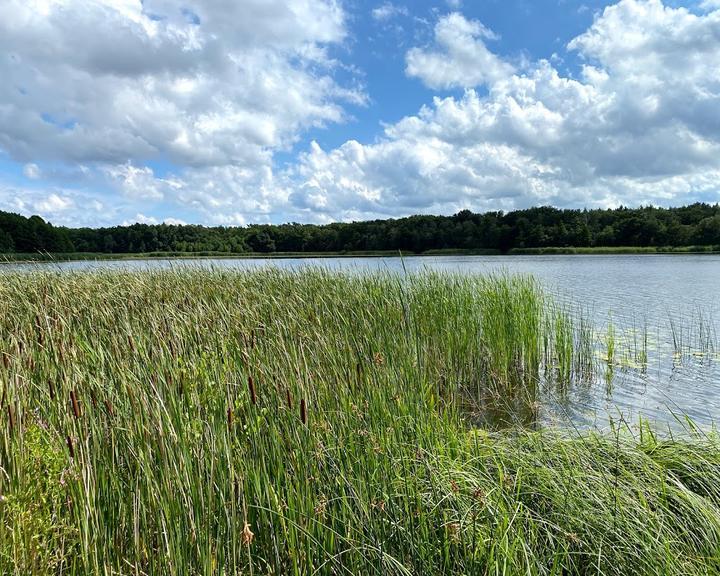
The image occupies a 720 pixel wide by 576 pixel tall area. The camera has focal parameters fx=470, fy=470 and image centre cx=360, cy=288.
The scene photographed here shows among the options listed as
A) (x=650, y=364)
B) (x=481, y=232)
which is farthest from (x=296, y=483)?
→ (x=481, y=232)

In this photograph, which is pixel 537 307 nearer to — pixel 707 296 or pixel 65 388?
pixel 65 388

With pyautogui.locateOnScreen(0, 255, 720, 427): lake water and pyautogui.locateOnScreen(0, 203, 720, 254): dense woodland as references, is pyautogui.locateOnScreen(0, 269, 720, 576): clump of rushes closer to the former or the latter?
pyautogui.locateOnScreen(0, 255, 720, 427): lake water

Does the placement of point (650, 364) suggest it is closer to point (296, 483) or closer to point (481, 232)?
point (296, 483)

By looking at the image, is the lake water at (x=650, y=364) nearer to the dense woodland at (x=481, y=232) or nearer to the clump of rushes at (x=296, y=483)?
the clump of rushes at (x=296, y=483)

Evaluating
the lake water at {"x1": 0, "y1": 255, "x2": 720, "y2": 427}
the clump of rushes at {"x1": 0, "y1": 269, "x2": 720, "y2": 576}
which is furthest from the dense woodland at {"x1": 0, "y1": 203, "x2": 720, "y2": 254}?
the clump of rushes at {"x1": 0, "y1": 269, "x2": 720, "y2": 576}

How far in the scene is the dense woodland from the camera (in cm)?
6046

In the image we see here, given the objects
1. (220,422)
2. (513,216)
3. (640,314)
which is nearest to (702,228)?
(513,216)

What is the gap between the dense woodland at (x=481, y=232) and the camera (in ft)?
198

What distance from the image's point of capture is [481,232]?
265ft

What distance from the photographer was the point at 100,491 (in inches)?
80.0

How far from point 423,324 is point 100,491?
18.2ft

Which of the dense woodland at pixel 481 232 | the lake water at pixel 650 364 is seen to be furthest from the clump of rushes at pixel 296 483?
the dense woodland at pixel 481 232

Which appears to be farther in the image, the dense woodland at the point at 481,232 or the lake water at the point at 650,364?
the dense woodland at the point at 481,232

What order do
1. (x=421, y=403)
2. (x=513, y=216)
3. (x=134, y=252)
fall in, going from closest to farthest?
(x=421, y=403) < (x=134, y=252) < (x=513, y=216)
